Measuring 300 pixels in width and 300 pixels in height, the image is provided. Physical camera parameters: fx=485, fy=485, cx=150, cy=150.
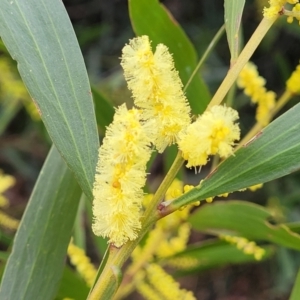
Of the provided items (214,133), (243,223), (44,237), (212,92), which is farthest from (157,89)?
(212,92)

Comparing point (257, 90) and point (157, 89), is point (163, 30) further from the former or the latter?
point (157, 89)

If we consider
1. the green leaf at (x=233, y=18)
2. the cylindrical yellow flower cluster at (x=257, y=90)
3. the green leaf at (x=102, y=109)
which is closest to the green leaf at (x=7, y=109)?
the green leaf at (x=102, y=109)

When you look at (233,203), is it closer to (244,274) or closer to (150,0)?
(150,0)

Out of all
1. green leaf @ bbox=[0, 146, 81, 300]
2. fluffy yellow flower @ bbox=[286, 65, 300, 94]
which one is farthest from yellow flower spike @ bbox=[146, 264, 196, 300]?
fluffy yellow flower @ bbox=[286, 65, 300, 94]

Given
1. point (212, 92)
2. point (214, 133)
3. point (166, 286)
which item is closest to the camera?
point (214, 133)

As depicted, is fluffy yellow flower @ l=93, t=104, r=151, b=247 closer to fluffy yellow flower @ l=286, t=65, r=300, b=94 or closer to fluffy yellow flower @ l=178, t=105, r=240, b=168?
fluffy yellow flower @ l=178, t=105, r=240, b=168

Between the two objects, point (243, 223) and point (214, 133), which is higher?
point (243, 223)
